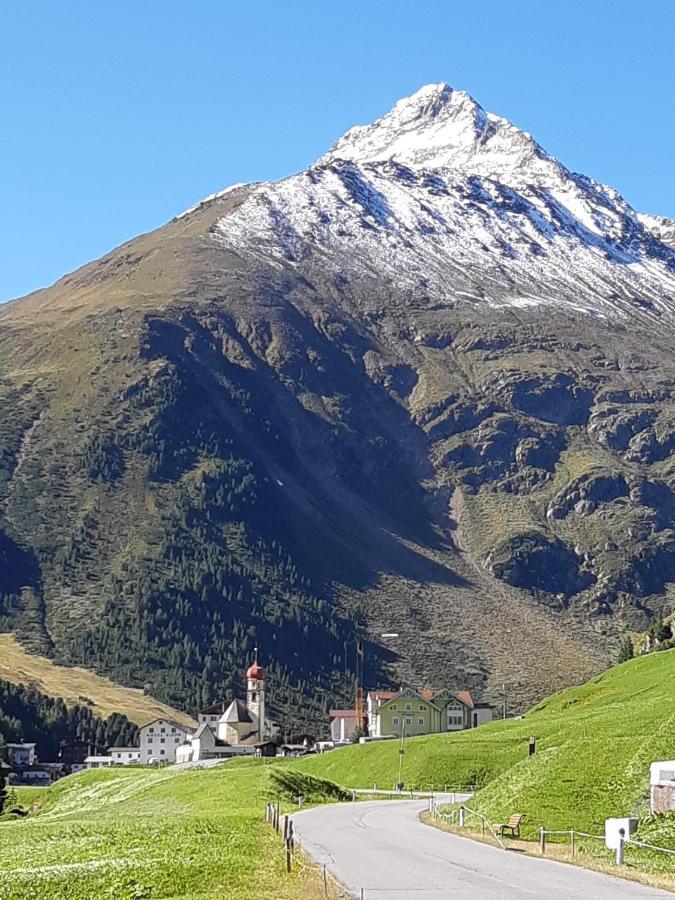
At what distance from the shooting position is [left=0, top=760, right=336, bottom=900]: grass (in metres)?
37.1

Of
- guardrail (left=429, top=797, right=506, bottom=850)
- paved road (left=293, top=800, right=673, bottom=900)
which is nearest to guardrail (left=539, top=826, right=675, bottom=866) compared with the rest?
paved road (left=293, top=800, right=673, bottom=900)

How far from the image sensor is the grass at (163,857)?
37.1m

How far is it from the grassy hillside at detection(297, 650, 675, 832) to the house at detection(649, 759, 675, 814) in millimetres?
1714

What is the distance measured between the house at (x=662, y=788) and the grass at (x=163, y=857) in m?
14.3

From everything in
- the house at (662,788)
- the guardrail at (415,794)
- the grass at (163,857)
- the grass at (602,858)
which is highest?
the house at (662,788)

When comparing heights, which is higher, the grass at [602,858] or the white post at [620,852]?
the white post at [620,852]

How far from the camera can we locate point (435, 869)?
40875mm

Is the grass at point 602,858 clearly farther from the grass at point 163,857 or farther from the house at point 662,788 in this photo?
the grass at point 163,857

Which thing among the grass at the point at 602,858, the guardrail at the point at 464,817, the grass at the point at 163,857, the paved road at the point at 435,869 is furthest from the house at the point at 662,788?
the grass at the point at 163,857

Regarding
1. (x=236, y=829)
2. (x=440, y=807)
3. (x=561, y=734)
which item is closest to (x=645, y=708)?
(x=561, y=734)

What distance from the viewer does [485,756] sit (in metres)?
100

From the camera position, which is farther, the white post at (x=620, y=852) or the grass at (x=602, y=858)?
the white post at (x=620, y=852)

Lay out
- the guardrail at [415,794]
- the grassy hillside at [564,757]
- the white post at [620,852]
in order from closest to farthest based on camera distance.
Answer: the white post at [620,852]
the grassy hillside at [564,757]
the guardrail at [415,794]

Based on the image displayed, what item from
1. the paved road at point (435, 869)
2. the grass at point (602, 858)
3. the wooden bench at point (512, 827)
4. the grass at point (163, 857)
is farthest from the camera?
the wooden bench at point (512, 827)
